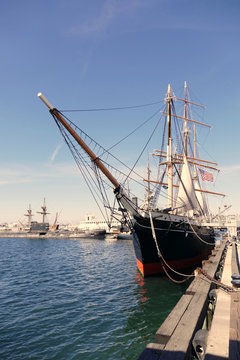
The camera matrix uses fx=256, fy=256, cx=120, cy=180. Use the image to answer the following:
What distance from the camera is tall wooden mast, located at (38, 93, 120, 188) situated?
16703mm

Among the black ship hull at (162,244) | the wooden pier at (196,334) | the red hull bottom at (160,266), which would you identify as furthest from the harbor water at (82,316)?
the wooden pier at (196,334)

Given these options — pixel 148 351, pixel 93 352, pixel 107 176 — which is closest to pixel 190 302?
pixel 148 351

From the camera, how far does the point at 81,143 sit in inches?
705

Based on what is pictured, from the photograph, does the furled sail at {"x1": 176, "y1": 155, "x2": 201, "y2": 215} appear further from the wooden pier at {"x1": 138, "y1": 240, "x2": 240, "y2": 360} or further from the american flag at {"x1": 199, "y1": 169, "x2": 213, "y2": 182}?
the wooden pier at {"x1": 138, "y1": 240, "x2": 240, "y2": 360}

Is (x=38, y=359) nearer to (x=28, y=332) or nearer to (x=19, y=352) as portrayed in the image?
(x=19, y=352)

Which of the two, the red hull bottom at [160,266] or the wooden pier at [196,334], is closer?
the wooden pier at [196,334]

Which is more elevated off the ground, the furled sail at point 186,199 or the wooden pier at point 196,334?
the furled sail at point 186,199

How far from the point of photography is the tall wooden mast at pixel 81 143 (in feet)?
54.8

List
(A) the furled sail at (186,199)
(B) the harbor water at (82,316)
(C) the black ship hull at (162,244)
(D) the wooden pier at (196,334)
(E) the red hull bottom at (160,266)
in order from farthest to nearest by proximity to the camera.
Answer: (A) the furled sail at (186,199) → (E) the red hull bottom at (160,266) → (C) the black ship hull at (162,244) → (B) the harbor water at (82,316) → (D) the wooden pier at (196,334)

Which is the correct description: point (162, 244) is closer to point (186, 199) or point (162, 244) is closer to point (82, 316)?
point (82, 316)

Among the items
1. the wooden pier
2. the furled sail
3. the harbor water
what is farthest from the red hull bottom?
the wooden pier

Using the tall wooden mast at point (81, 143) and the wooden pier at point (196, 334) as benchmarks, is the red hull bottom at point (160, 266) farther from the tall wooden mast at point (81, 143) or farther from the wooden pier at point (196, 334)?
the wooden pier at point (196, 334)

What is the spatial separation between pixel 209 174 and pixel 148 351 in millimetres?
49730

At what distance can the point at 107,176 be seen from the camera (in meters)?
18.8
